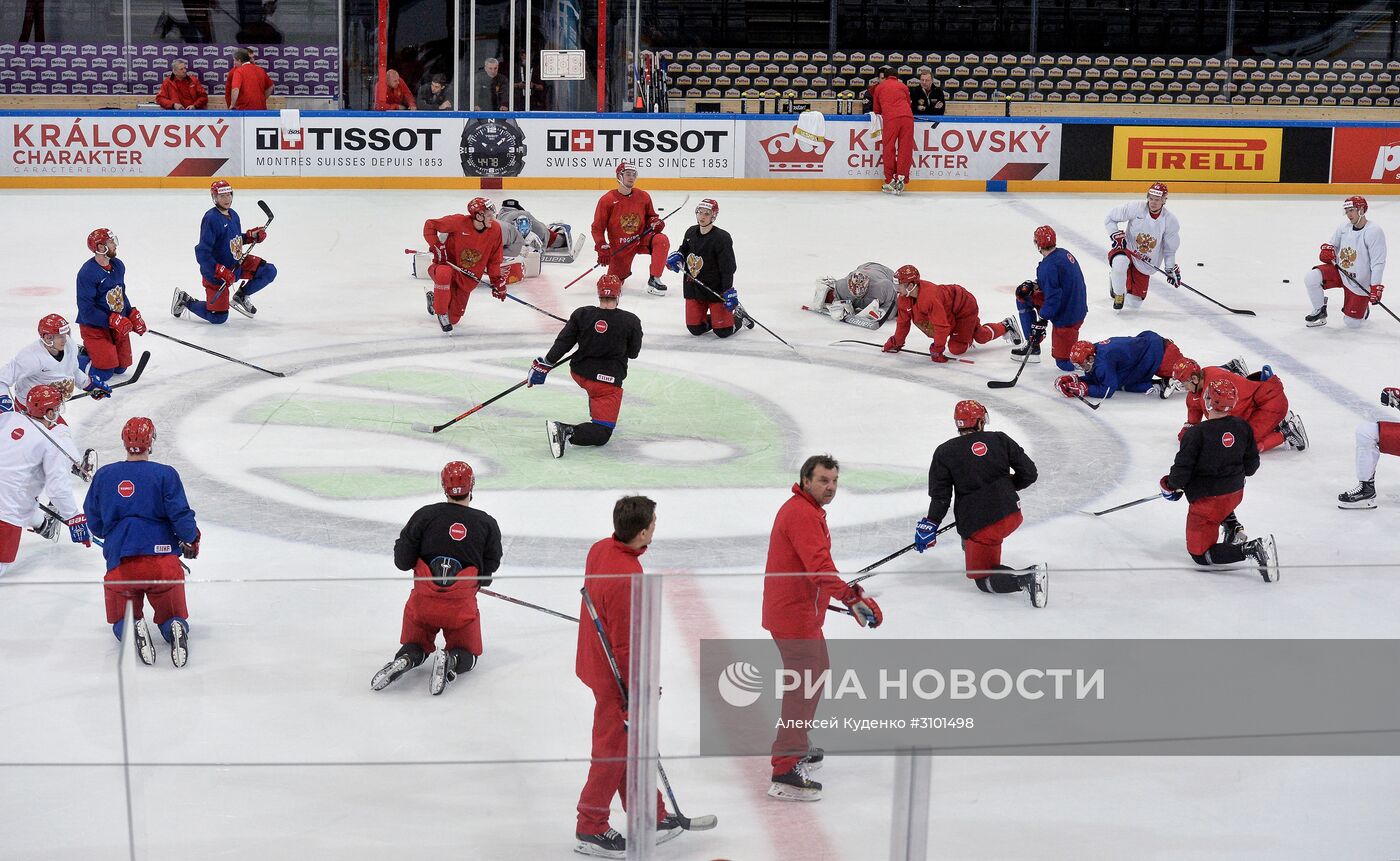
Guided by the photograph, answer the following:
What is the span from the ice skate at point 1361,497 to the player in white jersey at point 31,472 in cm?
622

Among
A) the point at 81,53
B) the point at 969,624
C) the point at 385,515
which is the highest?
the point at 81,53

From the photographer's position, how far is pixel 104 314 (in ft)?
33.6

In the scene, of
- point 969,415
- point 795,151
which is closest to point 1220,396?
point 969,415

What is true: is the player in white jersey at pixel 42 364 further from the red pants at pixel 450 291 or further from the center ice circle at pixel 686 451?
the red pants at pixel 450 291

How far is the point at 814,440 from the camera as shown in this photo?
9719mm

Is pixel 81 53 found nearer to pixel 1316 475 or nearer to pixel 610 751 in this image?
pixel 1316 475

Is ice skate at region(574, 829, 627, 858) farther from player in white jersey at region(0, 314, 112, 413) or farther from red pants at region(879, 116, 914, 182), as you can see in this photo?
red pants at region(879, 116, 914, 182)

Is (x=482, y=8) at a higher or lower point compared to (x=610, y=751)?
higher

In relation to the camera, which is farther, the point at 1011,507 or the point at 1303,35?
the point at 1303,35

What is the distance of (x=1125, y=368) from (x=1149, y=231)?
10.3 ft

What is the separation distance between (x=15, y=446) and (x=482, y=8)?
14569 millimetres

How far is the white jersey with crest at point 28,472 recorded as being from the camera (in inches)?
275

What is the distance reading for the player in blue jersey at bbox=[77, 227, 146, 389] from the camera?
399 inches

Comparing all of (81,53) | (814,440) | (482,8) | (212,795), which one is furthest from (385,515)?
(81,53)
